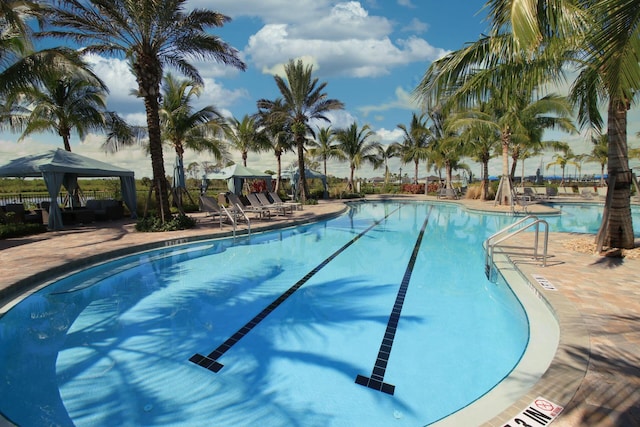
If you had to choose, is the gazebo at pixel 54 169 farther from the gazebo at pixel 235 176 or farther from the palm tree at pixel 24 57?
the gazebo at pixel 235 176

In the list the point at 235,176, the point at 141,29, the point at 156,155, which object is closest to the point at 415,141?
the point at 235,176

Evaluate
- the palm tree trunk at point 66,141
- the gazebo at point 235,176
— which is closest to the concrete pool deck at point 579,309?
the palm tree trunk at point 66,141

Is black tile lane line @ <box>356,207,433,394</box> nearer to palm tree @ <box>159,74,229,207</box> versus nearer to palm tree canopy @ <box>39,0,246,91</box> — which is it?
palm tree canopy @ <box>39,0,246,91</box>

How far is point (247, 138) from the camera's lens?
25766 mm

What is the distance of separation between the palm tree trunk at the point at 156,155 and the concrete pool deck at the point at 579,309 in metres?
1.91

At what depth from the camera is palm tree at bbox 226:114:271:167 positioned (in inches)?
967

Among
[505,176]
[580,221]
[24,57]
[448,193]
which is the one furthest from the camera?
[448,193]

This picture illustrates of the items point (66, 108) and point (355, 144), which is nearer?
point (66, 108)

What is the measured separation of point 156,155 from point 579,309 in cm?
1131

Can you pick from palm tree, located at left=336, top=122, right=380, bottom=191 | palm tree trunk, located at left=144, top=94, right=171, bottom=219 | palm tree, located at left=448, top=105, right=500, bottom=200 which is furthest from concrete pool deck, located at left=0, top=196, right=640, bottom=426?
palm tree, located at left=336, top=122, right=380, bottom=191

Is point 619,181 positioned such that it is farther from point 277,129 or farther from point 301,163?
point 277,129

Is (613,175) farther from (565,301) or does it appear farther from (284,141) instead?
(284,141)

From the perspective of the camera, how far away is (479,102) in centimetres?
687

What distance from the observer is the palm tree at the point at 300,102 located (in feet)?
63.5
